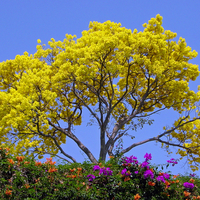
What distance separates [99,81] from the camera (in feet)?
46.4

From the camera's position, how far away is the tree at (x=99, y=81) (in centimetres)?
1200

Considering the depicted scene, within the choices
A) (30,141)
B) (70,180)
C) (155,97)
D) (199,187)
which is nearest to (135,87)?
(155,97)

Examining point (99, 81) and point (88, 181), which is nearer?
point (88, 181)

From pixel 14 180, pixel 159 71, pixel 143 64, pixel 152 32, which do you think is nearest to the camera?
pixel 14 180

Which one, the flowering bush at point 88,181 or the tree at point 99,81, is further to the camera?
the tree at point 99,81

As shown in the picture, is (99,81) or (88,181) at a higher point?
(99,81)

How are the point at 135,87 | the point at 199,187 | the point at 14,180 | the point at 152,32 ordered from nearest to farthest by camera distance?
the point at 14,180 → the point at 199,187 → the point at 152,32 → the point at 135,87

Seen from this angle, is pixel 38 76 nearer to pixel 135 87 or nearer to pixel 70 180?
pixel 135 87

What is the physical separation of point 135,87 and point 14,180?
1014cm

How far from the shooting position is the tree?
12000 mm

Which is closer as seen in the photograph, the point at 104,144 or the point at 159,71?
the point at 159,71

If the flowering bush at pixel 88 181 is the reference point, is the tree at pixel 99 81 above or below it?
above

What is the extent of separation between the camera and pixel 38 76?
12.9 meters

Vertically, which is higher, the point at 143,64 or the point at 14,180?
the point at 143,64
